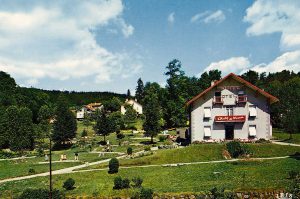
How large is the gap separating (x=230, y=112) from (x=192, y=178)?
2231 centimetres

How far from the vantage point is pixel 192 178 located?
36469 millimetres

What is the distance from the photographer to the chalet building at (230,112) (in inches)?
2152

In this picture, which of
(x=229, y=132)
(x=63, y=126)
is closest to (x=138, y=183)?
(x=229, y=132)

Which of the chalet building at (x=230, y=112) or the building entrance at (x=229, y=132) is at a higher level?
the chalet building at (x=230, y=112)

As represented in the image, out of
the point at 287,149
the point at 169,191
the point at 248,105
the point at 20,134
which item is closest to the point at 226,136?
the point at 248,105

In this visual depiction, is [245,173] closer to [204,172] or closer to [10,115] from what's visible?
[204,172]

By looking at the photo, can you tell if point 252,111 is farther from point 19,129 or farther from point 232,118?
point 19,129

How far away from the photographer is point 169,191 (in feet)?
105

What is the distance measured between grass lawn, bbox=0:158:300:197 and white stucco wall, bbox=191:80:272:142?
13.3 meters

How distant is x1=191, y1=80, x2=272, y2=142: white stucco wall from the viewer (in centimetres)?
5453

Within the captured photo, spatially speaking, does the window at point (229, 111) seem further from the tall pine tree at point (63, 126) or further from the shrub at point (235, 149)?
the tall pine tree at point (63, 126)

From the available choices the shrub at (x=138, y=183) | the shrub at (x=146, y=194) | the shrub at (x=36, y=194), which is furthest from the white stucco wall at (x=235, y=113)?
the shrub at (x=36, y=194)

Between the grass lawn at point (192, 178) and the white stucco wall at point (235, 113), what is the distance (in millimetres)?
13300

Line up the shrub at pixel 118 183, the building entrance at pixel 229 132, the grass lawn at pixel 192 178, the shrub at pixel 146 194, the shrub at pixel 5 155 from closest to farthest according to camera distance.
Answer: the shrub at pixel 146 194
the grass lawn at pixel 192 178
the shrub at pixel 118 183
the building entrance at pixel 229 132
the shrub at pixel 5 155
